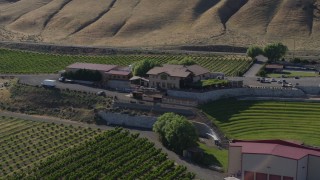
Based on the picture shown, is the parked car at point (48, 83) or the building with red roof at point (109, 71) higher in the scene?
the building with red roof at point (109, 71)

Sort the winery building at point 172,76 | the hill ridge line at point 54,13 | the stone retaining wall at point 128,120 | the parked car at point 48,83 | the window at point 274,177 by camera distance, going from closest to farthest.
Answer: the window at point 274,177
the stone retaining wall at point 128,120
the winery building at point 172,76
the parked car at point 48,83
the hill ridge line at point 54,13

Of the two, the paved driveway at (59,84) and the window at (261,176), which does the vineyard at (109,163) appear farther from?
the paved driveway at (59,84)

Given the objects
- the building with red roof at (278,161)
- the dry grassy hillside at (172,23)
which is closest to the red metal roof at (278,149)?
the building with red roof at (278,161)

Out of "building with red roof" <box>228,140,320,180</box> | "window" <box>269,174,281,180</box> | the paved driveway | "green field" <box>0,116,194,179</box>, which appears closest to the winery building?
the paved driveway

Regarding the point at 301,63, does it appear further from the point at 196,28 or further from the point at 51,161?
the point at 51,161

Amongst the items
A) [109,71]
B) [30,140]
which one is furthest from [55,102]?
[30,140]

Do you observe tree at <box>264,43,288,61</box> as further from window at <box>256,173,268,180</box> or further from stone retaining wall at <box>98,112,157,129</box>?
window at <box>256,173,268,180</box>

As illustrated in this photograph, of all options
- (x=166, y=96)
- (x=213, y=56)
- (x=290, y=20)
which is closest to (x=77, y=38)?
(x=213, y=56)
